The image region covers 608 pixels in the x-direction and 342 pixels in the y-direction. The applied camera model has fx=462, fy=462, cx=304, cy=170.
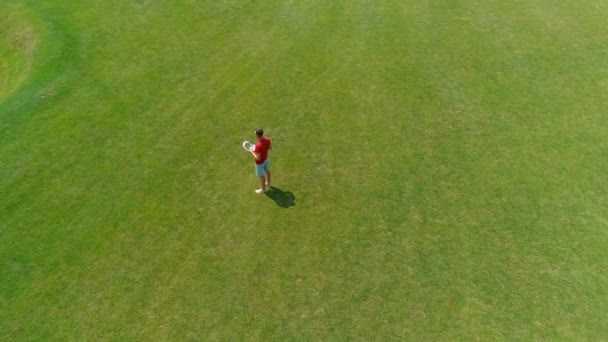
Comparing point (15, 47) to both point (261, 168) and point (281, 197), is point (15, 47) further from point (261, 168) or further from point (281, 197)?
point (281, 197)

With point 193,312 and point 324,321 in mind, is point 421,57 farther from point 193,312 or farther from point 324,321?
point 193,312

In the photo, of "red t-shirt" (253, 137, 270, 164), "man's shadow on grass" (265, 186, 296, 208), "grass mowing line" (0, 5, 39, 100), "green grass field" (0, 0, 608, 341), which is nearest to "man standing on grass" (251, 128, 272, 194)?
"red t-shirt" (253, 137, 270, 164)

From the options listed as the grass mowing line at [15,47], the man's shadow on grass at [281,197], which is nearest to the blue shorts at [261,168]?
the man's shadow on grass at [281,197]

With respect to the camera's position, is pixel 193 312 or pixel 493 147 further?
pixel 493 147

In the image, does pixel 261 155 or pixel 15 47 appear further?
pixel 15 47

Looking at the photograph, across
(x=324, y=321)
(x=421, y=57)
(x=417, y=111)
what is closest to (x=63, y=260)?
(x=324, y=321)

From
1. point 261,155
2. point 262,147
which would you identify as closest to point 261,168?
point 261,155
